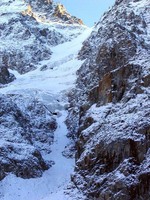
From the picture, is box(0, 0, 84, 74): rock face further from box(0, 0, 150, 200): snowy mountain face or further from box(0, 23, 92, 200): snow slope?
box(0, 23, 92, 200): snow slope

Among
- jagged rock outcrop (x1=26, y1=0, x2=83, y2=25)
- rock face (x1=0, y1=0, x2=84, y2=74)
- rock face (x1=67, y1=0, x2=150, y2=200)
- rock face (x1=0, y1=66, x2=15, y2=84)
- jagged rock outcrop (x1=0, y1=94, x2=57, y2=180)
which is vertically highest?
jagged rock outcrop (x1=26, y1=0, x2=83, y2=25)

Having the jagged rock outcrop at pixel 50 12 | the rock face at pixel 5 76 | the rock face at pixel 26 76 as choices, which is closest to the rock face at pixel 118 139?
Result: the rock face at pixel 26 76

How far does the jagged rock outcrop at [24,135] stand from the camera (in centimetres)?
4638

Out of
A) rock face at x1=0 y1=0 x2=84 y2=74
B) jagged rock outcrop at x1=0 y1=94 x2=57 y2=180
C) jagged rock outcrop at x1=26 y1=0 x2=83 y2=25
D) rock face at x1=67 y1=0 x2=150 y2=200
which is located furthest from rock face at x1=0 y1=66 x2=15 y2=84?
jagged rock outcrop at x1=26 y1=0 x2=83 y2=25

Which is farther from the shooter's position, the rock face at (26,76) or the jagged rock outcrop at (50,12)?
the jagged rock outcrop at (50,12)

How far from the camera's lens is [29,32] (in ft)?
365

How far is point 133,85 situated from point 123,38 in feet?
83.2

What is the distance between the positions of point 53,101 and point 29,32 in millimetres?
44822

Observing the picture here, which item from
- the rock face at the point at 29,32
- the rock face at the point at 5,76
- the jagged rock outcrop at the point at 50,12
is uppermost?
the jagged rock outcrop at the point at 50,12

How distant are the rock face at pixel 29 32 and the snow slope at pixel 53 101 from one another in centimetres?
299

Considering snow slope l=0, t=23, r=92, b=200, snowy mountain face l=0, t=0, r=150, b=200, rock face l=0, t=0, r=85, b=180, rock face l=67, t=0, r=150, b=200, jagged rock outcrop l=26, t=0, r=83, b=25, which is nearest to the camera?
rock face l=67, t=0, r=150, b=200

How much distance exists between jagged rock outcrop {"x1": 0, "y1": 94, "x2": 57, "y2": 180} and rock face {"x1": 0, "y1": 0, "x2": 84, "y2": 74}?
29.7 m

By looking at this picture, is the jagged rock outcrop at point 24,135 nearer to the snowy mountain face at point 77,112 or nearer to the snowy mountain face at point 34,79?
the snowy mountain face at point 34,79

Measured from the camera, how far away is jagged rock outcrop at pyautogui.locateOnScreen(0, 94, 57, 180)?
4638 cm
